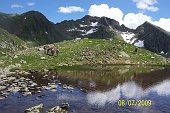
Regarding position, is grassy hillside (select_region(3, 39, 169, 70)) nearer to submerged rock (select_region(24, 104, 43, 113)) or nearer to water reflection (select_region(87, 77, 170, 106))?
water reflection (select_region(87, 77, 170, 106))

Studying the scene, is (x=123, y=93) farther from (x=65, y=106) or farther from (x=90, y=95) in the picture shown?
(x=65, y=106)

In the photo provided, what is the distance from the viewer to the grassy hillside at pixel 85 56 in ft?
296

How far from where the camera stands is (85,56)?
111875mm

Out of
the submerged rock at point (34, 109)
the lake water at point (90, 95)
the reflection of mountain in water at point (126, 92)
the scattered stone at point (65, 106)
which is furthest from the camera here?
the reflection of mountain in water at point (126, 92)

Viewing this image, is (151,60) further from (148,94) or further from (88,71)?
(148,94)

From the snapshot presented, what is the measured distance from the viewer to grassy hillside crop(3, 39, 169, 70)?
296 feet

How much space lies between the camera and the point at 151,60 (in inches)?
5039

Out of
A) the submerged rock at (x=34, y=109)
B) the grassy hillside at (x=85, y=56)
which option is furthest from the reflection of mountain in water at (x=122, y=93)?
the grassy hillside at (x=85, y=56)
